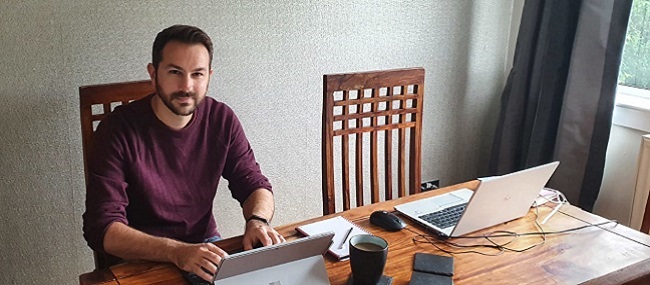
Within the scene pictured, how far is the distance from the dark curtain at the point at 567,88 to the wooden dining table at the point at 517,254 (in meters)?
0.97

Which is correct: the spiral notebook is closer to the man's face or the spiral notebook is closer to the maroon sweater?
the maroon sweater

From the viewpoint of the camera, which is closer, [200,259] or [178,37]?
[200,259]

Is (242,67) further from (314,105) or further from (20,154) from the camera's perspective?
(20,154)

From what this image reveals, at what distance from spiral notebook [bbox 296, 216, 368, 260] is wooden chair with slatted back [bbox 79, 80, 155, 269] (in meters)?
0.53

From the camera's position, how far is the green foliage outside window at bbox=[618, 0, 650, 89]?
8.24ft

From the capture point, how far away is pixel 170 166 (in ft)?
5.44

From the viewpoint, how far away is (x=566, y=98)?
2.61 metres

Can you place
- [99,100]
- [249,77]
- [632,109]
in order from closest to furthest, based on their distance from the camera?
[99,100] → [249,77] → [632,109]

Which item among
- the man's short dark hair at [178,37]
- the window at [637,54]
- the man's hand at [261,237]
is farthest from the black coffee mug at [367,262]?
the window at [637,54]

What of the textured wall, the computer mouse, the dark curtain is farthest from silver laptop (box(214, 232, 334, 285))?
the dark curtain

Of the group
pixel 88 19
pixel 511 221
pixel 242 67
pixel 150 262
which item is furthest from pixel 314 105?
pixel 150 262

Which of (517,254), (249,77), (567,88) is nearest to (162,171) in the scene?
(249,77)

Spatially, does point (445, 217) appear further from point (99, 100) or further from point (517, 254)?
point (99, 100)

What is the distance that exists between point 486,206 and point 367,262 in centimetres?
44
